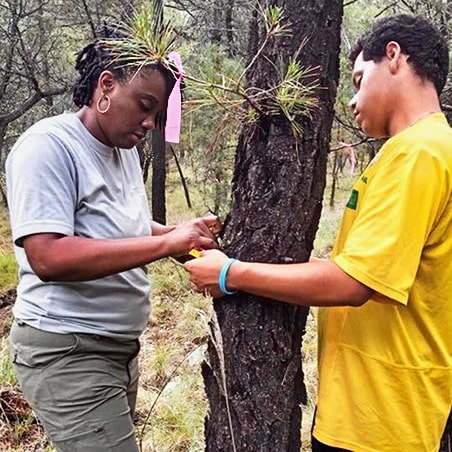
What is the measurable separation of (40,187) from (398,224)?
36.1 inches

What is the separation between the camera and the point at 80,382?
64.1 inches

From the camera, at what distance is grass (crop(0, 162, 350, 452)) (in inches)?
117

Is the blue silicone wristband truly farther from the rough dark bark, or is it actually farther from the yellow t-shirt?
the rough dark bark

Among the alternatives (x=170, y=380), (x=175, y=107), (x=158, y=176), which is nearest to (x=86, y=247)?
(x=175, y=107)

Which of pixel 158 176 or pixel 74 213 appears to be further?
pixel 158 176

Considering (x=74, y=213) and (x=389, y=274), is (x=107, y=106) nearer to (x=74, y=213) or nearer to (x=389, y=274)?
(x=74, y=213)

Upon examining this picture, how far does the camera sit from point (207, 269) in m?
A: 1.48

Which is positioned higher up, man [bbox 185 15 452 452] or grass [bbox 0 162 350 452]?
man [bbox 185 15 452 452]

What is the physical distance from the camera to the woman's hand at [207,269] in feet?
4.83

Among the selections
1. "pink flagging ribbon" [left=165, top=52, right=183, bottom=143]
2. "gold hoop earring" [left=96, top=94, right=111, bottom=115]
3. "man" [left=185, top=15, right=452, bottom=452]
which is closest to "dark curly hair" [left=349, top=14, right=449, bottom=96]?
"man" [left=185, top=15, right=452, bottom=452]

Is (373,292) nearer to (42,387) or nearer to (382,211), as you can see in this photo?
(382,211)

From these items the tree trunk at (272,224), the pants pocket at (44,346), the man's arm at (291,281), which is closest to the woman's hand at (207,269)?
the man's arm at (291,281)

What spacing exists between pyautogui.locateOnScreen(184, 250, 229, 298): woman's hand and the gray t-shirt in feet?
0.99

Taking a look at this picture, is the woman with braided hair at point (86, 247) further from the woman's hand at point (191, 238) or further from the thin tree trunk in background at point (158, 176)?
the thin tree trunk in background at point (158, 176)
